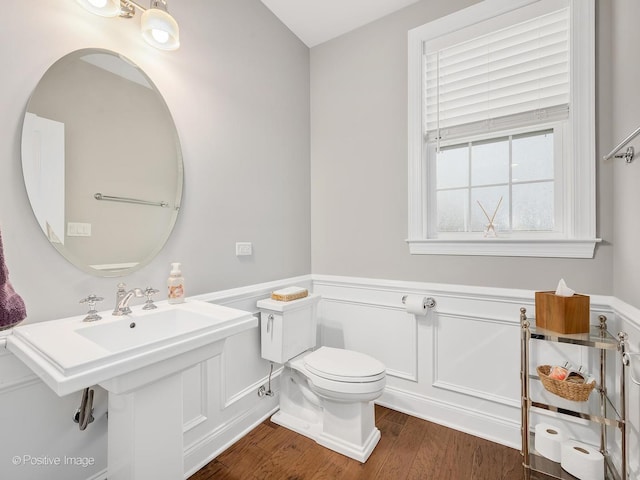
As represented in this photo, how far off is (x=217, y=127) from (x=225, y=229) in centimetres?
58

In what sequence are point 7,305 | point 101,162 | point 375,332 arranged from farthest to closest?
point 375,332, point 101,162, point 7,305

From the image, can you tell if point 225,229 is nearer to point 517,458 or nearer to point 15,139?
point 15,139

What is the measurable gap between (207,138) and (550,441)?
2.34 metres

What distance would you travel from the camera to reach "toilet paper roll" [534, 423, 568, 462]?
146 cm

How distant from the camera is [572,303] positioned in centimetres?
135

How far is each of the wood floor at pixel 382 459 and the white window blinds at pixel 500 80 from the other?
185 centimetres

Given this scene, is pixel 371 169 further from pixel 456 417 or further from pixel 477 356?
pixel 456 417

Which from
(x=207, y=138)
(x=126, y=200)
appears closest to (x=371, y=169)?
(x=207, y=138)

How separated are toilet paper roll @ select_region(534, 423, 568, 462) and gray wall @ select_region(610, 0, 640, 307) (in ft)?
2.44

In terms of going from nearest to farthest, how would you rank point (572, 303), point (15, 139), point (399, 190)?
1. point (15, 139)
2. point (572, 303)
3. point (399, 190)

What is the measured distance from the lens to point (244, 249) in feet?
6.15

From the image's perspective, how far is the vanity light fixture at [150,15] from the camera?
3.81 feet

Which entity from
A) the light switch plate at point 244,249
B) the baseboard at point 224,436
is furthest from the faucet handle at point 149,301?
the baseboard at point 224,436

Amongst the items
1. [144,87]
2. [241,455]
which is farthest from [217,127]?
[241,455]
